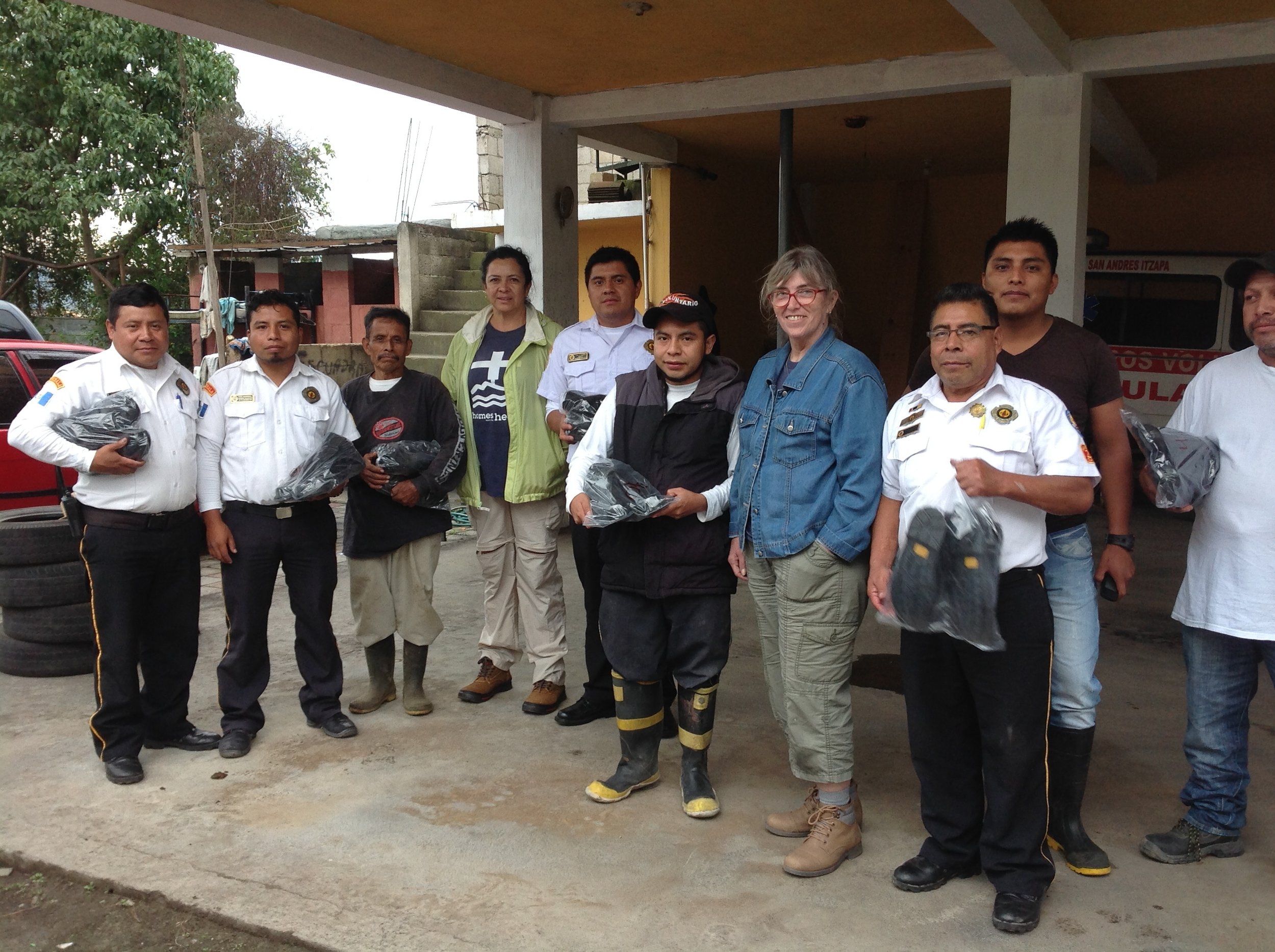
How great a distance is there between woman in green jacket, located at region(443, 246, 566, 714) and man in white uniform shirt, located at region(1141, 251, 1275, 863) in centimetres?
234

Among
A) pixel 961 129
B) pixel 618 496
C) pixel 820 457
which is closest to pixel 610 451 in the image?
pixel 618 496

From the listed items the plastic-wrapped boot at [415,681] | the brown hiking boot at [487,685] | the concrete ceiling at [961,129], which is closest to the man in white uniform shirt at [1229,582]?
the brown hiking boot at [487,685]

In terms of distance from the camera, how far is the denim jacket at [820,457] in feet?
9.88

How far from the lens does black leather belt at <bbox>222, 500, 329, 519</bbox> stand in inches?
155

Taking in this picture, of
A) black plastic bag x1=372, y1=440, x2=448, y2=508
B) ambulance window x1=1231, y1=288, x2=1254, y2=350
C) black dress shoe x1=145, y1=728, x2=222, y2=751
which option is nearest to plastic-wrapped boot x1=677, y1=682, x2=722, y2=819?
black plastic bag x1=372, y1=440, x2=448, y2=508

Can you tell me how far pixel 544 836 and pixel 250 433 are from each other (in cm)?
188

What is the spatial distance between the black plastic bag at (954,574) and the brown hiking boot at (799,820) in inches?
35.7

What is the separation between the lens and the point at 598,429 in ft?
11.7

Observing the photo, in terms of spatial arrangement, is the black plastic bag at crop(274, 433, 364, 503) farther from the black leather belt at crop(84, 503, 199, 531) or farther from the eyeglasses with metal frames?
the eyeglasses with metal frames

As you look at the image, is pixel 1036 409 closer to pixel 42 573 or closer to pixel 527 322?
pixel 527 322

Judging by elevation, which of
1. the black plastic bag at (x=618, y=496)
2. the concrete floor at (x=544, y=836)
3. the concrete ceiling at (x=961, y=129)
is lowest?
the concrete floor at (x=544, y=836)

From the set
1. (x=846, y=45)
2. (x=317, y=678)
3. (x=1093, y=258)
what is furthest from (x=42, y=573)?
(x=1093, y=258)

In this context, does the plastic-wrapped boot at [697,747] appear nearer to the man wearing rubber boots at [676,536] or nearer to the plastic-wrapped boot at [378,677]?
the man wearing rubber boots at [676,536]

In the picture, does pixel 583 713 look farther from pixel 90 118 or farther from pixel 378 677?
pixel 90 118
